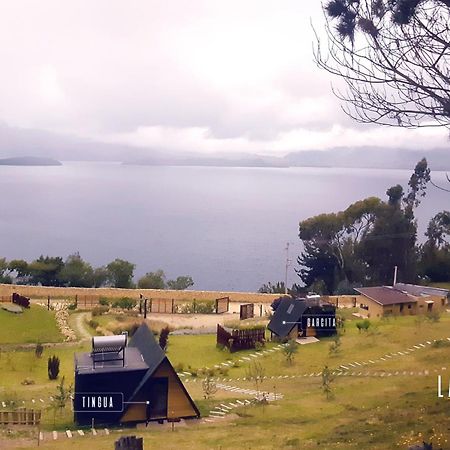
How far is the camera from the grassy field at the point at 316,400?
12.8 meters

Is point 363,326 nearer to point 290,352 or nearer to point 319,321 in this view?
point 319,321

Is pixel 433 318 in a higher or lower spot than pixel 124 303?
higher

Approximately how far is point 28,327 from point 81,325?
10.2ft

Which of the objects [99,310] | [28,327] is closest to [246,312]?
[99,310]

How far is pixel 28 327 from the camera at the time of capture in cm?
2930

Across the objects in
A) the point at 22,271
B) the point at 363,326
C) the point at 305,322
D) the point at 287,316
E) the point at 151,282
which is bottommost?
the point at 363,326

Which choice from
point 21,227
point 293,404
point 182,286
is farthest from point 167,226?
point 293,404

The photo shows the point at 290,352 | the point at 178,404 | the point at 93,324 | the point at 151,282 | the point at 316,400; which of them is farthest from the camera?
the point at 151,282

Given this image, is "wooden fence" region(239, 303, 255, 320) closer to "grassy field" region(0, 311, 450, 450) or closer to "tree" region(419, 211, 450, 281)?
"grassy field" region(0, 311, 450, 450)

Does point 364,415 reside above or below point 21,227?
below

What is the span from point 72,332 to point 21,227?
91889 mm

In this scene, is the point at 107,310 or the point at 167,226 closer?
the point at 107,310

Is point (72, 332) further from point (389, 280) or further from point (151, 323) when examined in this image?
point (389, 280)

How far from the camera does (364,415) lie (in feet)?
48.6
